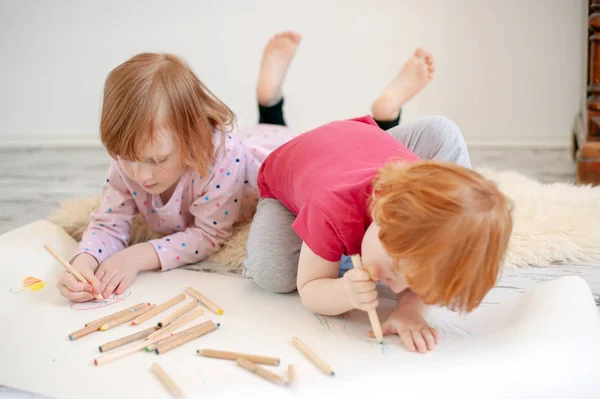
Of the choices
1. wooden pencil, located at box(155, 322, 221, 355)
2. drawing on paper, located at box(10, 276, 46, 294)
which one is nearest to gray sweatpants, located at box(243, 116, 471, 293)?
wooden pencil, located at box(155, 322, 221, 355)

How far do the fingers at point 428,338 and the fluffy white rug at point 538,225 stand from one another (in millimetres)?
290

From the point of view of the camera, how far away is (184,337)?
861 mm

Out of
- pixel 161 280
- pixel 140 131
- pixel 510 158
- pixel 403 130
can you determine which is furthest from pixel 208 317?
pixel 510 158

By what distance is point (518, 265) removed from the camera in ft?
3.53

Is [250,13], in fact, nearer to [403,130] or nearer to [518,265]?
[403,130]

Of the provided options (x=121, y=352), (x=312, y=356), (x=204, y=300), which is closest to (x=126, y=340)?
(x=121, y=352)

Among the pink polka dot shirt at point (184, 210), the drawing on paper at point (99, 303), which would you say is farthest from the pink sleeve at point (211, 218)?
the drawing on paper at point (99, 303)

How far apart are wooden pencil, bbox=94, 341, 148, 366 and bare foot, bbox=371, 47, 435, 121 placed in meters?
0.73

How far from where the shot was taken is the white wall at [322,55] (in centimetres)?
194

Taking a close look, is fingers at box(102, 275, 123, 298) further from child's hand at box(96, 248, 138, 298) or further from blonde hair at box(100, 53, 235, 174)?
blonde hair at box(100, 53, 235, 174)

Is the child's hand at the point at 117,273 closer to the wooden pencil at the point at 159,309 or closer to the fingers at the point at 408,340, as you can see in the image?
the wooden pencil at the point at 159,309

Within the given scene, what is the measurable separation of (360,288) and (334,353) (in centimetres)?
10

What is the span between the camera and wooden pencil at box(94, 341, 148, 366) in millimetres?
808

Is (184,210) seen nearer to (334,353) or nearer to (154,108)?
(154,108)
